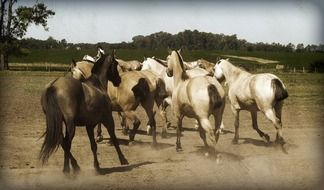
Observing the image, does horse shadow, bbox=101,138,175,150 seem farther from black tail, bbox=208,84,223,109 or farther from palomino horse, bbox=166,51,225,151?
black tail, bbox=208,84,223,109

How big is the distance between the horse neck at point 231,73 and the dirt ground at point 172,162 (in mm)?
1574

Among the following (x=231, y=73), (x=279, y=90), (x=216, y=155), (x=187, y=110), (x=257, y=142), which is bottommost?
(x=257, y=142)

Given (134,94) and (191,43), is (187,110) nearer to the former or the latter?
(134,94)

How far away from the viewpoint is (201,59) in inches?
631

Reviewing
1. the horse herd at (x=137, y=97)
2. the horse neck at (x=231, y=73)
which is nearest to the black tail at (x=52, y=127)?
the horse herd at (x=137, y=97)

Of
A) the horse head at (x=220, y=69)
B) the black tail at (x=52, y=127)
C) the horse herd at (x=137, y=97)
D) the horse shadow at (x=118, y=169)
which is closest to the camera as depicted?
the black tail at (x=52, y=127)

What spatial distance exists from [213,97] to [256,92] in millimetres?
1930

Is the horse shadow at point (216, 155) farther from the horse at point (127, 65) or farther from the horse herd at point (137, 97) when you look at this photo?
the horse at point (127, 65)

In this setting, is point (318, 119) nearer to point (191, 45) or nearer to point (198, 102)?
point (191, 45)

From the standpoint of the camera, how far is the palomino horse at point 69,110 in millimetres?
7434

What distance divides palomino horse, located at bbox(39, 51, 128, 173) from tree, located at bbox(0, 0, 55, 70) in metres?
1.31

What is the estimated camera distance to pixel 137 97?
1118cm

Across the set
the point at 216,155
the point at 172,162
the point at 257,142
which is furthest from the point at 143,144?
the point at 257,142

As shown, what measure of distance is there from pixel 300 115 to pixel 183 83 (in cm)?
764
